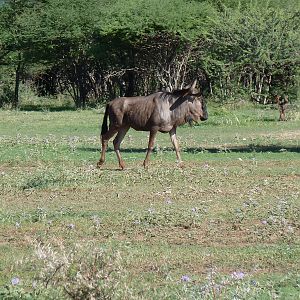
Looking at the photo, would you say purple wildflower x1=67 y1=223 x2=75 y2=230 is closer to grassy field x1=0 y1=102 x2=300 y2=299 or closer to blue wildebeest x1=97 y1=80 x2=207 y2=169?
grassy field x1=0 y1=102 x2=300 y2=299

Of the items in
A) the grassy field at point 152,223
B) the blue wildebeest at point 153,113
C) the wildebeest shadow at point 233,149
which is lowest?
the wildebeest shadow at point 233,149

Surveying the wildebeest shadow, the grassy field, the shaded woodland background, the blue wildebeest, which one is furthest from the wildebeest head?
the shaded woodland background

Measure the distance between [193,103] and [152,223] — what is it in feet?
23.5

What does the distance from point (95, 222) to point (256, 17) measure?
17.5 m

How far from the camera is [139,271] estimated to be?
8609 millimetres

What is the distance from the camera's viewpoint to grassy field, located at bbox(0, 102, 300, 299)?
665 cm

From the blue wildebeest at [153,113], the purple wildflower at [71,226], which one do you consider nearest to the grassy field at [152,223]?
the purple wildflower at [71,226]

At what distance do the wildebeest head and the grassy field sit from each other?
1019 millimetres

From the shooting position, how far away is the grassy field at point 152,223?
21.8 feet

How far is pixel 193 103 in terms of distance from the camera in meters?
17.9

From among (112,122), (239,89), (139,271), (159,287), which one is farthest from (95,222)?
(239,89)

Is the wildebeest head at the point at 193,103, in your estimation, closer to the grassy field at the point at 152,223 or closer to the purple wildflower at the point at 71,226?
the grassy field at the point at 152,223

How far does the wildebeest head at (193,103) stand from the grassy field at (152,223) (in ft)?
3.34

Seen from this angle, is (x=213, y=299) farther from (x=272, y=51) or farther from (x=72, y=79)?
(x=72, y=79)
